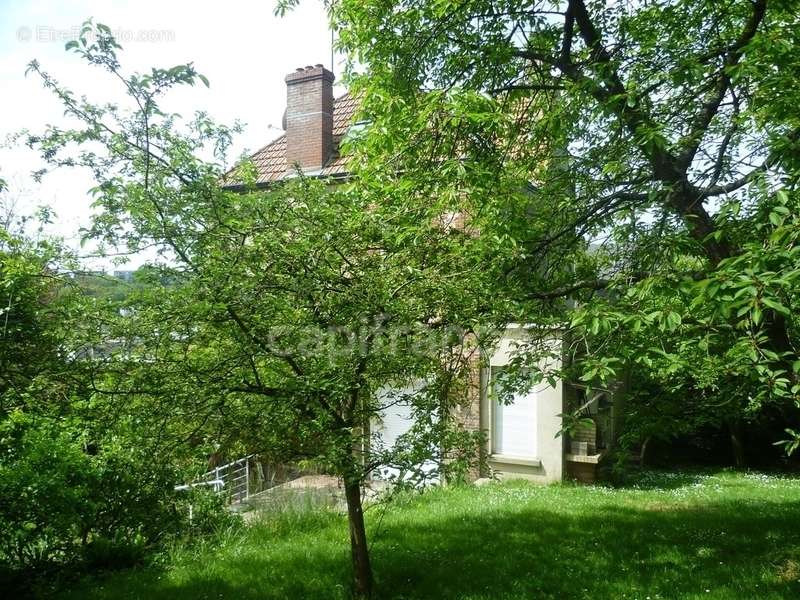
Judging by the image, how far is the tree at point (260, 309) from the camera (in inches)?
172

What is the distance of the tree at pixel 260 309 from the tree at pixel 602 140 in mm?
1046

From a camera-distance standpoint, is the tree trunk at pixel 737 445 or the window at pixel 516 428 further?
the tree trunk at pixel 737 445

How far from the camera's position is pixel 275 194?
4.99 metres

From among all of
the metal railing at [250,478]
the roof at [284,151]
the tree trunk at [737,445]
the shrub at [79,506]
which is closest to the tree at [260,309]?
the shrub at [79,506]

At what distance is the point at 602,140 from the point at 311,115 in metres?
8.92

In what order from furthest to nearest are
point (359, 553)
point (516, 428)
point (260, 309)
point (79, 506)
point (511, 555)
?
point (516, 428) → point (79, 506) → point (511, 555) → point (359, 553) → point (260, 309)

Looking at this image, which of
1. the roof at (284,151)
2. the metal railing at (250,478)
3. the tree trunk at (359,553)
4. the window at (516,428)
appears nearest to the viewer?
the tree trunk at (359,553)

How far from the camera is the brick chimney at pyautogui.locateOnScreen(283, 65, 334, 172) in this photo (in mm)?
14438

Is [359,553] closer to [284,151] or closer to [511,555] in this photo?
[511,555]

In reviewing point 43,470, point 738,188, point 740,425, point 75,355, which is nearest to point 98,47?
point 75,355

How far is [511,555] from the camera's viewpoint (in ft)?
22.6

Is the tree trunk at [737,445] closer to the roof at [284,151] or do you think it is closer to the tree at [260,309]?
the roof at [284,151]

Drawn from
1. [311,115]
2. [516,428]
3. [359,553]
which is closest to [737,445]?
[516,428]

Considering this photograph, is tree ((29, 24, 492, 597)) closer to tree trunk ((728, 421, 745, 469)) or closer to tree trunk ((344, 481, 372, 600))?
tree trunk ((344, 481, 372, 600))
